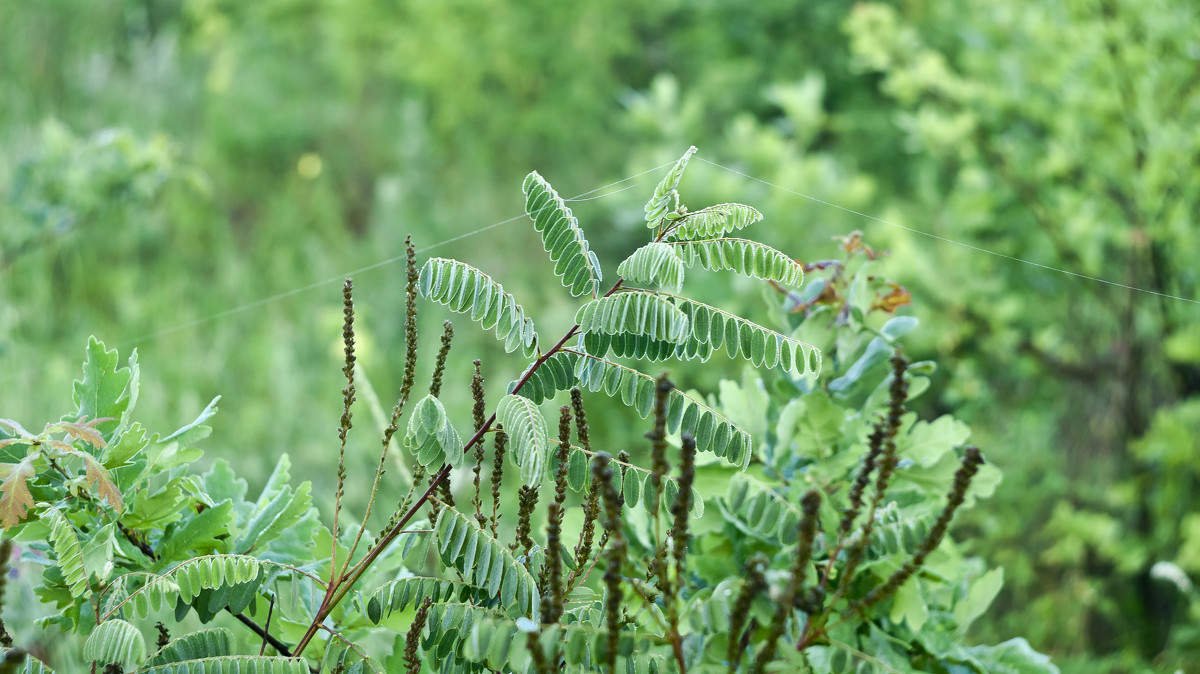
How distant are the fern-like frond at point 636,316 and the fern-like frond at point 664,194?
0.24 ft

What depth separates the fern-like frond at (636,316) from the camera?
0.68 metres

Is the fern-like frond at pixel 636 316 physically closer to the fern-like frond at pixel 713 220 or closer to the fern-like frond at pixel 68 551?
the fern-like frond at pixel 713 220

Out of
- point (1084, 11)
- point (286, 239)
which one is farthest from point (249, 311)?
point (1084, 11)

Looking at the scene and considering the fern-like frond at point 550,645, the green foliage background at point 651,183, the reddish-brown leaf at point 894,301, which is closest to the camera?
the fern-like frond at point 550,645

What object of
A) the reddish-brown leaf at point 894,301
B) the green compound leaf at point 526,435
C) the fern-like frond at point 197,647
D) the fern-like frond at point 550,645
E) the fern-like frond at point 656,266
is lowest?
the fern-like frond at point 550,645

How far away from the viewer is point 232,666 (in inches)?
26.2

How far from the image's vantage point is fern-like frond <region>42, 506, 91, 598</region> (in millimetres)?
664

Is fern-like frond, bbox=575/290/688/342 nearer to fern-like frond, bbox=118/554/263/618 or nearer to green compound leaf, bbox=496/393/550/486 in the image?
green compound leaf, bbox=496/393/550/486

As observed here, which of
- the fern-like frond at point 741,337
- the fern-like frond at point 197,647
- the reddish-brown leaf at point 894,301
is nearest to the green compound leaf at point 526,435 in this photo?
the fern-like frond at point 741,337

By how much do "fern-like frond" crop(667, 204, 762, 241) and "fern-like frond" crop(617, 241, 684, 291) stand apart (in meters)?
0.06

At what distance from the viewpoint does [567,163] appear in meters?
5.39

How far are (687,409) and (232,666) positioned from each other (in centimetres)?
37

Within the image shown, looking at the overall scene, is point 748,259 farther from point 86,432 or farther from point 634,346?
point 86,432

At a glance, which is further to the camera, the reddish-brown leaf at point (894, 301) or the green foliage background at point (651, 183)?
the green foliage background at point (651, 183)
